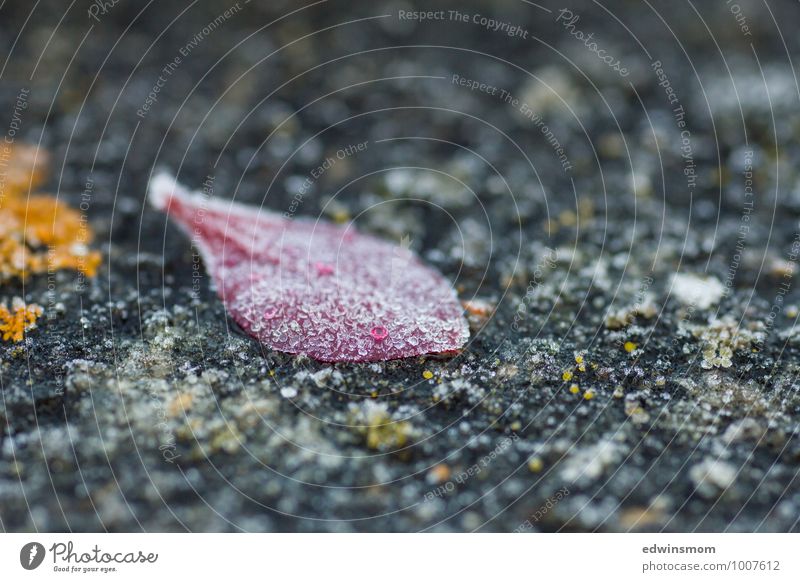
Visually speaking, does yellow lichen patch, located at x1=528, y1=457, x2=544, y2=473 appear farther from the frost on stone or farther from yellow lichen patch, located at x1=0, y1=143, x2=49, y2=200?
yellow lichen patch, located at x1=0, y1=143, x2=49, y2=200

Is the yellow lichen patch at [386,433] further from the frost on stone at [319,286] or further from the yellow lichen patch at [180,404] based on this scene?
the yellow lichen patch at [180,404]

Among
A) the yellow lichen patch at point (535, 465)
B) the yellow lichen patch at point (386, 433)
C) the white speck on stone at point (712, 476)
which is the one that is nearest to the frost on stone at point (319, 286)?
the yellow lichen patch at point (386, 433)

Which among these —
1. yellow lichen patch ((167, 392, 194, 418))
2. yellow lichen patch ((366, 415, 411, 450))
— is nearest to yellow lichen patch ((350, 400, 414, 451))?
yellow lichen patch ((366, 415, 411, 450))

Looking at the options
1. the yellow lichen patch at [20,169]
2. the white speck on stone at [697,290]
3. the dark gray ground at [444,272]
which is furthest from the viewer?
the yellow lichen patch at [20,169]

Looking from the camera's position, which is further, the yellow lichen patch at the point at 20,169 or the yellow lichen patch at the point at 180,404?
the yellow lichen patch at the point at 20,169

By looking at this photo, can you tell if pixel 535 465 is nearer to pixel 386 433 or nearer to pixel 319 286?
pixel 386 433
